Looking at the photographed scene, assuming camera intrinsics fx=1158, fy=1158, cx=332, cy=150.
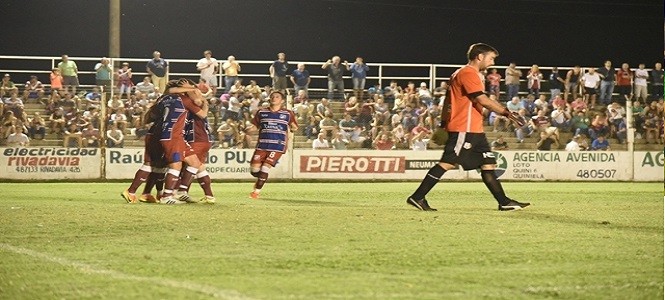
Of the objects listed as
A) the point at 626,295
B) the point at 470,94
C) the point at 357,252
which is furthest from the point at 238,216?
the point at 626,295

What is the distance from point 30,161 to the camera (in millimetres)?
27047

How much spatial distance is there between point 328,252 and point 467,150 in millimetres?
5129

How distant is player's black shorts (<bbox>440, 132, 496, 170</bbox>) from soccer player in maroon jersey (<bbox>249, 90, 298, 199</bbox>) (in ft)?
16.0

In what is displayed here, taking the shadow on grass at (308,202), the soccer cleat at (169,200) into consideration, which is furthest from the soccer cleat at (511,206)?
the soccer cleat at (169,200)

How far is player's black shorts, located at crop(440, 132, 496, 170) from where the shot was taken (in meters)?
14.0

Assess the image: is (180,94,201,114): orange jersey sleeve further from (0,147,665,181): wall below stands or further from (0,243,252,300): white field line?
(0,147,665,181): wall below stands

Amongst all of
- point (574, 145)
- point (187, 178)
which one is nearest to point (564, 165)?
point (574, 145)

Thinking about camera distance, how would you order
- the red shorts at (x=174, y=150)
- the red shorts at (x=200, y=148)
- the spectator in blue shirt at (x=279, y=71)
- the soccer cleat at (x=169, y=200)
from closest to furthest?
1. the soccer cleat at (x=169, y=200)
2. the red shorts at (x=174, y=150)
3. the red shorts at (x=200, y=148)
4. the spectator in blue shirt at (x=279, y=71)

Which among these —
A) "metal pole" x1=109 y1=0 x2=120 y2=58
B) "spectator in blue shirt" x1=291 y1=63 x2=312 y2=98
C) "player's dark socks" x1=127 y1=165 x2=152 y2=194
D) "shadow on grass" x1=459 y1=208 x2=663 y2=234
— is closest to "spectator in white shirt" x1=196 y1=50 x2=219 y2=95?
"spectator in blue shirt" x1=291 y1=63 x2=312 y2=98

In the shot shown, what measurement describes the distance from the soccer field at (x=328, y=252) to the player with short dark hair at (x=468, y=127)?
0.43m

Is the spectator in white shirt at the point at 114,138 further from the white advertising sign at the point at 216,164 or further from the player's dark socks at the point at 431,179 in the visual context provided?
the player's dark socks at the point at 431,179

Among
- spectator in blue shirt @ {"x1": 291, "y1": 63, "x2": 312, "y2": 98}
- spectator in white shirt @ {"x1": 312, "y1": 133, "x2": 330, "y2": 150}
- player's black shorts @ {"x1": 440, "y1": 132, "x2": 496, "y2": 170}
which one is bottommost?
spectator in white shirt @ {"x1": 312, "y1": 133, "x2": 330, "y2": 150}

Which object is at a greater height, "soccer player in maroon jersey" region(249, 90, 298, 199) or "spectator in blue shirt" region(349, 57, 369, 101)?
"spectator in blue shirt" region(349, 57, 369, 101)

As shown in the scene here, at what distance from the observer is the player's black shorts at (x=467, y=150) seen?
14039 mm
